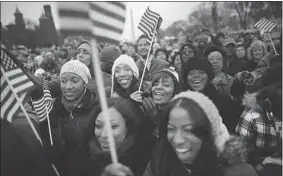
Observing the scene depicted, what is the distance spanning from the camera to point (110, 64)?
5.17 meters

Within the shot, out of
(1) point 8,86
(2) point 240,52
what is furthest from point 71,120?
(2) point 240,52

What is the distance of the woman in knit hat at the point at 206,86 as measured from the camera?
3.38 m

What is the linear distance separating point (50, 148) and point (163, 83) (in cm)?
144

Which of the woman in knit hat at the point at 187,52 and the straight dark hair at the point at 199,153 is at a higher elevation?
the woman in knit hat at the point at 187,52

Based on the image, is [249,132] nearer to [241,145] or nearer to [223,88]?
[241,145]

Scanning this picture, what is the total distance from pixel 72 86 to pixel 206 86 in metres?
1.70

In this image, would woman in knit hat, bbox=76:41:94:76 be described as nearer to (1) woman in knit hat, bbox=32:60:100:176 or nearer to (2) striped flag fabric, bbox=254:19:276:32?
(1) woman in knit hat, bbox=32:60:100:176

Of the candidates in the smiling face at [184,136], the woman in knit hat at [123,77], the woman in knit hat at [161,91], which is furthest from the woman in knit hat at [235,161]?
the woman in knit hat at [123,77]

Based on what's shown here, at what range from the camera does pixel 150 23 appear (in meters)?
4.23

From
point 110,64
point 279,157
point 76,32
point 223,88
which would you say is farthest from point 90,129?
point 110,64

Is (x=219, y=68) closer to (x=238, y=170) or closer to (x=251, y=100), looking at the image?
(x=251, y=100)

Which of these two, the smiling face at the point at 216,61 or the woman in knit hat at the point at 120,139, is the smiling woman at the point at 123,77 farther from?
the smiling face at the point at 216,61

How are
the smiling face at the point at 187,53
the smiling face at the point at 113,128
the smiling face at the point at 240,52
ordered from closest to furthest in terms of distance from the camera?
the smiling face at the point at 113,128 → the smiling face at the point at 187,53 → the smiling face at the point at 240,52

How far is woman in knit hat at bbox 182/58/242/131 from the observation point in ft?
11.1
